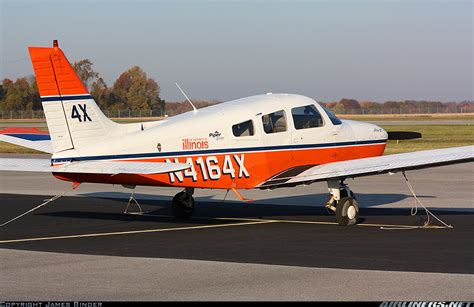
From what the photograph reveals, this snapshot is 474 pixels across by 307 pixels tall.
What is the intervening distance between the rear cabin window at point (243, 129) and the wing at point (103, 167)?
7.36 feet

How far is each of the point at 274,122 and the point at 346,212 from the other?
2326 millimetres

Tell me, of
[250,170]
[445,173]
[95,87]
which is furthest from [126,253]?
[95,87]

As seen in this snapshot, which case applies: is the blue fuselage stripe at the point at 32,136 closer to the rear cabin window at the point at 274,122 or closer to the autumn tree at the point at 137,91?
the rear cabin window at the point at 274,122

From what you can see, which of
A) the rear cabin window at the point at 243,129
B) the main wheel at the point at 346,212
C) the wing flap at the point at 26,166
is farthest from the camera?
the rear cabin window at the point at 243,129

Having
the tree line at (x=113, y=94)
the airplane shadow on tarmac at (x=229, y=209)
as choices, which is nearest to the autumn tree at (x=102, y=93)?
the tree line at (x=113, y=94)

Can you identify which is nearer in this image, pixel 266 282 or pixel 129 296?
pixel 129 296

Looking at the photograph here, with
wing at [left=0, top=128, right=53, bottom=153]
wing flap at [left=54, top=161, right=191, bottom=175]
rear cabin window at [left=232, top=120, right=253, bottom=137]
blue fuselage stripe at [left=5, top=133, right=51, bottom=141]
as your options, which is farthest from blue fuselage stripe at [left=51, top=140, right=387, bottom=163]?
blue fuselage stripe at [left=5, top=133, right=51, bottom=141]

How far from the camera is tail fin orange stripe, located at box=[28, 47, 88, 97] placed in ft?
56.4

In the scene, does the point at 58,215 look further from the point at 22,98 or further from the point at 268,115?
the point at 22,98

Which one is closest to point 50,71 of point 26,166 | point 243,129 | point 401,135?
point 26,166

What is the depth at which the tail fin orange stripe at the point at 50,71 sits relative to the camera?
1720 cm

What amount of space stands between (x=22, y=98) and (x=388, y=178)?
352ft

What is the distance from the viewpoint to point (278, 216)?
20.0 metres

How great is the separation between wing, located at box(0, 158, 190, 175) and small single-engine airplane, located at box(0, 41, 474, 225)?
0.06 feet
